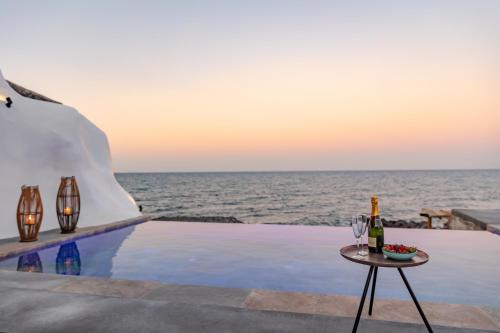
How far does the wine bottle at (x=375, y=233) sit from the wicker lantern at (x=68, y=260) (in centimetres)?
513

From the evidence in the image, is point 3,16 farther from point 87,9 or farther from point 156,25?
point 156,25

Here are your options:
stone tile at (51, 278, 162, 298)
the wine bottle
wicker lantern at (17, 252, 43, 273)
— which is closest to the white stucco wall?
wicker lantern at (17, 252, 43, 273)

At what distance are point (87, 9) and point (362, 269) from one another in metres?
13.9

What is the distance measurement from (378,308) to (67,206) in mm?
7698

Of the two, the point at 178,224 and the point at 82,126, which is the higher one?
the point at 82,126

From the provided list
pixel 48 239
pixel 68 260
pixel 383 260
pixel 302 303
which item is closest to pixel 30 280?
pixel 68 260

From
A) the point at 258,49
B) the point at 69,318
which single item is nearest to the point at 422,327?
the point at 69,318

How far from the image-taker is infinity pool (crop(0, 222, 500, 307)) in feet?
18.0

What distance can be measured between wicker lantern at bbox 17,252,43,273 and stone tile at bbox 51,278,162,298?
5.70 ft

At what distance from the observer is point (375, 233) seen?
2.82 meters

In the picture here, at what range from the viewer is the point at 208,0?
1442 centimetres

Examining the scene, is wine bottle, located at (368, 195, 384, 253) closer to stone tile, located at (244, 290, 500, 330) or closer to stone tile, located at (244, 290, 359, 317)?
stone tile, located at (244, 290, 500, 330)

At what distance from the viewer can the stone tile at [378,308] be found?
3.35 meters

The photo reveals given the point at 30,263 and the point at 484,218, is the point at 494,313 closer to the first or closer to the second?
the point at 30,263
